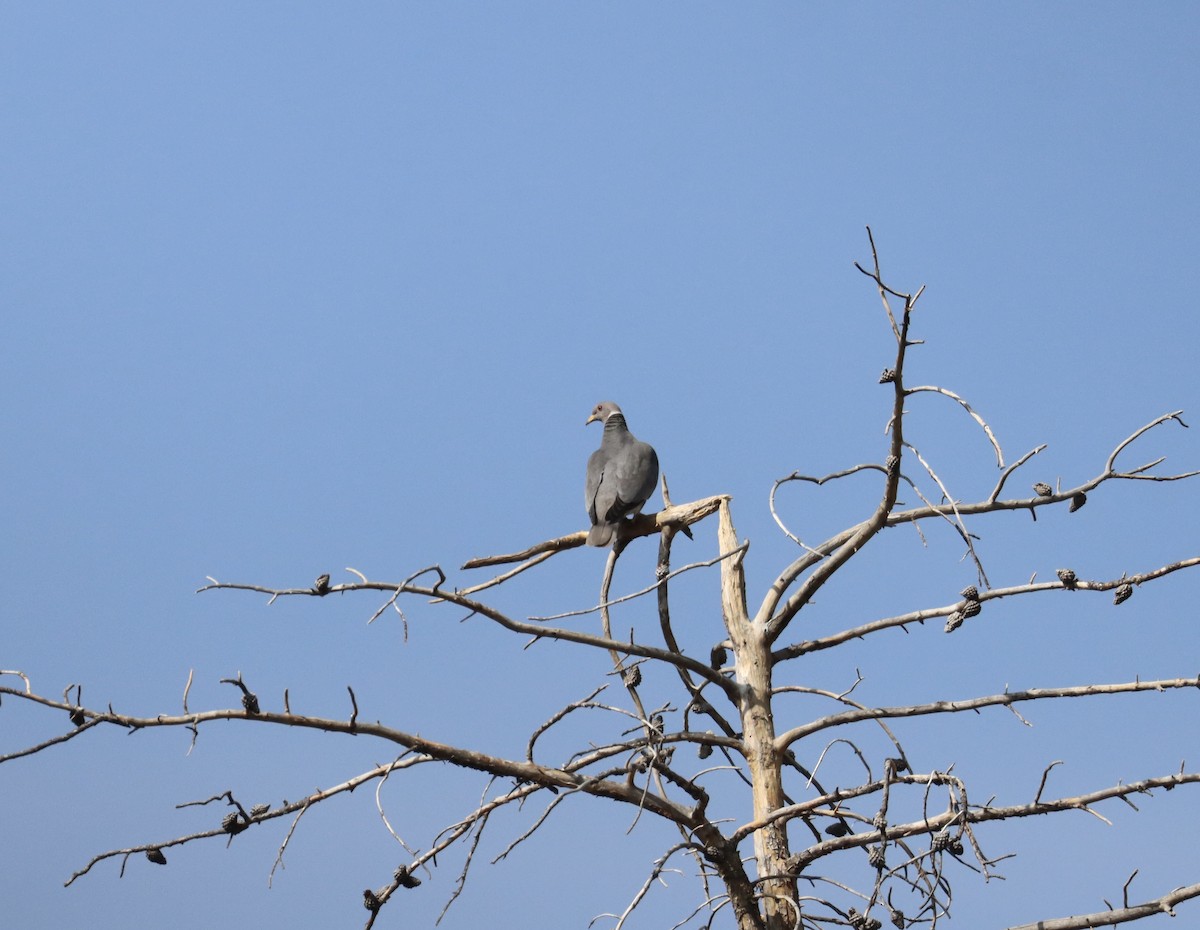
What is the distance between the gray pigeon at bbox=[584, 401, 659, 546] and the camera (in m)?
8.20

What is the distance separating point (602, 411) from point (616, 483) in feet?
6.52

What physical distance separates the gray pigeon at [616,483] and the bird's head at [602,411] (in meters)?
1.00

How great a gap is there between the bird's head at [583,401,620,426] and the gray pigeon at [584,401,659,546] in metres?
1.00

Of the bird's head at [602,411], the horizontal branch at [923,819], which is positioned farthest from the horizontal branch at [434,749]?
the bird's head at [602,411]

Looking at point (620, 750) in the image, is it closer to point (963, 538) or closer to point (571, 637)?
point (571, 637)

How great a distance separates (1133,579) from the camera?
6062mm

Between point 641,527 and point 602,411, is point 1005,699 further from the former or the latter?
point 602,411

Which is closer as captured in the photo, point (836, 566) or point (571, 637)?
point (571, 637)

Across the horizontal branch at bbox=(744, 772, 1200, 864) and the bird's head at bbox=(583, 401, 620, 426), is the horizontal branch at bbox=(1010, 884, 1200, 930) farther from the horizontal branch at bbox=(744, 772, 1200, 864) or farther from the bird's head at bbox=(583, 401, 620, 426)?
the bird's head at bbox=(583, 401, 620, 426)

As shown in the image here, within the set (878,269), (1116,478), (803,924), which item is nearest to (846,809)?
(803,924)

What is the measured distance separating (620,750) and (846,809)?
1128 millimetres

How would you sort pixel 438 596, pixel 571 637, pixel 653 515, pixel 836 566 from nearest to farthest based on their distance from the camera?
1. pixel 438 596
2. pixel 571 637
3. pixel 836 566
4. pixel 653 515

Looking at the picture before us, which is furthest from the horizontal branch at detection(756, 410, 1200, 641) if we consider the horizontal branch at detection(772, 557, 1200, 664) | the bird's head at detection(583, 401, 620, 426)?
the bird's head at detection(583, 401, 620, 426)

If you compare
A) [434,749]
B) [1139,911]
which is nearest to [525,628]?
[434,749]
